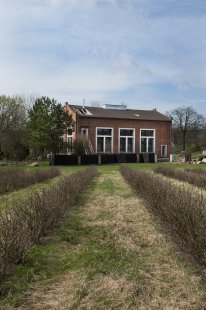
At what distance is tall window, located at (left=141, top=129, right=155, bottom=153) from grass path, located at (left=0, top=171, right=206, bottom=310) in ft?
118

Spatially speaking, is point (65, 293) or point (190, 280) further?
point (190, 280)

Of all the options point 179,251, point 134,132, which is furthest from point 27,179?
point 134,132

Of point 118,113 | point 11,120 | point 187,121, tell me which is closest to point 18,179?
point 118,113

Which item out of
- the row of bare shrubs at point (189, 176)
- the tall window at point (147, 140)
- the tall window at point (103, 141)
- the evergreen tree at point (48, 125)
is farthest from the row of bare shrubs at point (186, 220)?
the tall window at point (147, 140)

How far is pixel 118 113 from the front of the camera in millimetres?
43781

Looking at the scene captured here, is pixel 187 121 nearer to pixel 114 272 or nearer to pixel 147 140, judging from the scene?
pixel 147 140

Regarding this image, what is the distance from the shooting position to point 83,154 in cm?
3459

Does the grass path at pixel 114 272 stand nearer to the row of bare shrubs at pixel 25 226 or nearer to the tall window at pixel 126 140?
the row of bare shrubs at pixel 25 226

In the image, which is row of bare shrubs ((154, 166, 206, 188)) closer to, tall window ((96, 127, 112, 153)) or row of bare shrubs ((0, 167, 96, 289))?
row of bare shrubs ((0, 167, 96, 289))

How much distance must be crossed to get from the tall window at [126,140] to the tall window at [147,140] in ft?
4.53

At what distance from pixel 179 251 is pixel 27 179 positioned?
11.4 metres

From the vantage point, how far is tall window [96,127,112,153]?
1609 inches

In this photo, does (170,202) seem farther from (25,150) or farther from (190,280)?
(25,150)

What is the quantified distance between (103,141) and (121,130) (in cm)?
268
